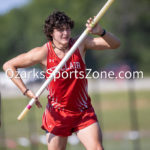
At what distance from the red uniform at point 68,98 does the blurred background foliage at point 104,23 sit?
3081cm

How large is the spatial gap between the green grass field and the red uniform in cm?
594

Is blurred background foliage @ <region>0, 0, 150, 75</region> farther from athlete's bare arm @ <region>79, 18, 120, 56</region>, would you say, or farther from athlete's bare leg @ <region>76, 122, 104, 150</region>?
athlete's bare leg @ <region>76, 122, 104, 150</region>

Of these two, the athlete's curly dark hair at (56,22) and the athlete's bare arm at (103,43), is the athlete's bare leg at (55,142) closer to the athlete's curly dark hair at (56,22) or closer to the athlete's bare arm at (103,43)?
the athlete's bare arm at (103,43)

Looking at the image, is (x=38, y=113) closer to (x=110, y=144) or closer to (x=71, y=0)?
(x=110, y=144)

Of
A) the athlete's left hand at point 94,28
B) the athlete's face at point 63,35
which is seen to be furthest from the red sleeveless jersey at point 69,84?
the athlete's left hand at point 94,28

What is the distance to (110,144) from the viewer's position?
1220 centimetres

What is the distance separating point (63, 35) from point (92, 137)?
1.36 metres

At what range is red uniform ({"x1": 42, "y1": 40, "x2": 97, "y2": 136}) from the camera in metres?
5.35

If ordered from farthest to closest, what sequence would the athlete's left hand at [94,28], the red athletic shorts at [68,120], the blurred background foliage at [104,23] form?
the blurred background foliage at [104,23] → the red athletic shorts at [68,120] → the athlete's left hand at [94,28]

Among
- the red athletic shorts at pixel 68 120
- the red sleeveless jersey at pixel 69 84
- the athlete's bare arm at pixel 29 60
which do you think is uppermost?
the athlete's bare arm at pixel 29 60

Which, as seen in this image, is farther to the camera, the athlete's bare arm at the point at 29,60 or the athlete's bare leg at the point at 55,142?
the athlete's bare leg at the point at 55,142

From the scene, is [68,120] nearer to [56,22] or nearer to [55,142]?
[55,142]

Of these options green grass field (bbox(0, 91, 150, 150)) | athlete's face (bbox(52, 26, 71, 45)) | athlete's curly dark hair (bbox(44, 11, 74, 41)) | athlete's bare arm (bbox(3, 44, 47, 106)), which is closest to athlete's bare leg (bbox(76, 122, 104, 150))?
athlete's bare arm (bbox(3, 44, 47, 106))

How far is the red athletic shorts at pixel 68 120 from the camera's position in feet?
18.0
